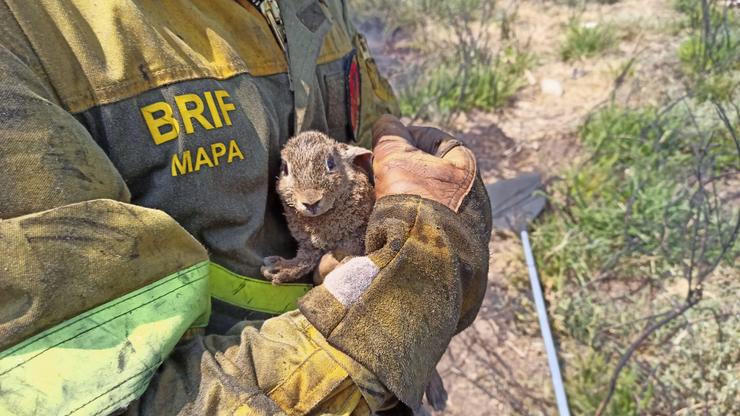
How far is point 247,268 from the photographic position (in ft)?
5.01

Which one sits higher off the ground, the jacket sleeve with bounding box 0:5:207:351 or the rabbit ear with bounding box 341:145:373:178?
the jacket sleeve with bounding box 0:5:207:351

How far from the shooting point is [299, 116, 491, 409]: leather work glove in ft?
4.00

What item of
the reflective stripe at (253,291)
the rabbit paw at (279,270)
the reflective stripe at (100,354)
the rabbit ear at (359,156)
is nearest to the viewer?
the reflective stripe at (100,354)

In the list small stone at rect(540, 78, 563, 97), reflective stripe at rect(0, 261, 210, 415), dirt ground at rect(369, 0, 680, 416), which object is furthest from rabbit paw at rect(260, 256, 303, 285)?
small stone at rect(540, 78, 563, 97)

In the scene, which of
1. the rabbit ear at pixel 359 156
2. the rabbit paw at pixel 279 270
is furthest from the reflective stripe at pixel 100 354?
the rabbit ear at pixel 359 156

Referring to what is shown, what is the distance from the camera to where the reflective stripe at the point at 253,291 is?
4.72 feet

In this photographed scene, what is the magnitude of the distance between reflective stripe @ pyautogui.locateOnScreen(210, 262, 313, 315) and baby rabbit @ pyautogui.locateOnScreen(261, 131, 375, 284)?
48mm

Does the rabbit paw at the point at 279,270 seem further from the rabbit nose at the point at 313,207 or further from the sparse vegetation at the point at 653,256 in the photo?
the sparse vegetation at the point at 653,256

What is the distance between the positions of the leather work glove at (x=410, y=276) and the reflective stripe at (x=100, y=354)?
11.4 inches

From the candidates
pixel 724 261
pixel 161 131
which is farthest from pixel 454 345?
pixel 161 131

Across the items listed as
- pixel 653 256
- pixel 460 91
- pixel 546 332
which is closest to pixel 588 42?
pixel 460 91

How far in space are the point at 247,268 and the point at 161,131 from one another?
45cm

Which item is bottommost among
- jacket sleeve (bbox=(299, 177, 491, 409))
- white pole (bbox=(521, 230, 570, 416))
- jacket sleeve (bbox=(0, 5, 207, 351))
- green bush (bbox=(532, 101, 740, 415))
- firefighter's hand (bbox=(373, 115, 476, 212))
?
white pole (bbox=(521, 230, 570, 416))

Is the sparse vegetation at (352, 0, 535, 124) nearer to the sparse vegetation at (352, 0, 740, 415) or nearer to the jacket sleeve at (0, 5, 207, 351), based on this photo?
the sparse vegetation at (352, 0, 740, 415)
